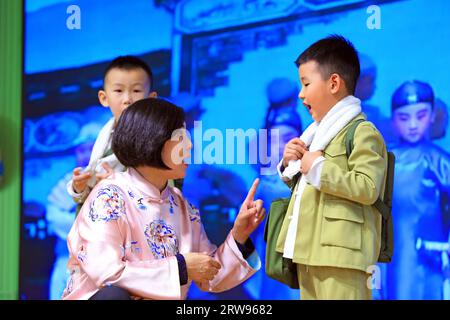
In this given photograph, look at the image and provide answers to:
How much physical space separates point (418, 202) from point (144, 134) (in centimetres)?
179

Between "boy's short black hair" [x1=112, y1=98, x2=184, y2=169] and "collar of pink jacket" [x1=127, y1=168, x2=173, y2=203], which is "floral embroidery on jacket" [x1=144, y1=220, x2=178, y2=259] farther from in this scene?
"boy's short black hair" [x1=112, y1=98, x2=184, y2=169]

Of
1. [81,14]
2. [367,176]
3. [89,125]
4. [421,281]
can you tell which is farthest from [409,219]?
[81,14]

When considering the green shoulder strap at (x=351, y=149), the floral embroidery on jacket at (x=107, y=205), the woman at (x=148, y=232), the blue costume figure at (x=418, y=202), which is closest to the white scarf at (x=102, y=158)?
the woman at (x=148, y=232)

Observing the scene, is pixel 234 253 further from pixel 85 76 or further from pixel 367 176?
pixel 85 76

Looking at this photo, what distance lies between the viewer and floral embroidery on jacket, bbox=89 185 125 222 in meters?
2.59

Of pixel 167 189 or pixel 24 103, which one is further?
pixel 24 103

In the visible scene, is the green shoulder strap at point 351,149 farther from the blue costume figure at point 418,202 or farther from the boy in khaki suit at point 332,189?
the blue costume figure at point 418,202

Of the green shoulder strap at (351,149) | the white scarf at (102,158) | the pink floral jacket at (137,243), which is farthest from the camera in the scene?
the white scarf at (102,158)

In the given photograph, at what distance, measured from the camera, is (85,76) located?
4363 millimetres

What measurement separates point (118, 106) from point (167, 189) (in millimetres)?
859

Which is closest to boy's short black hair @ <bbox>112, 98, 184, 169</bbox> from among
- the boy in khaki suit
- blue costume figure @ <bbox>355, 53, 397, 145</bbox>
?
the boy in khaki suit

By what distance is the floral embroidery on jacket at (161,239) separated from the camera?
266 cm

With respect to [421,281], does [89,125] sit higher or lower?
higher

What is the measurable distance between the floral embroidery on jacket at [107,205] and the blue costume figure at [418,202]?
5.92 feet
